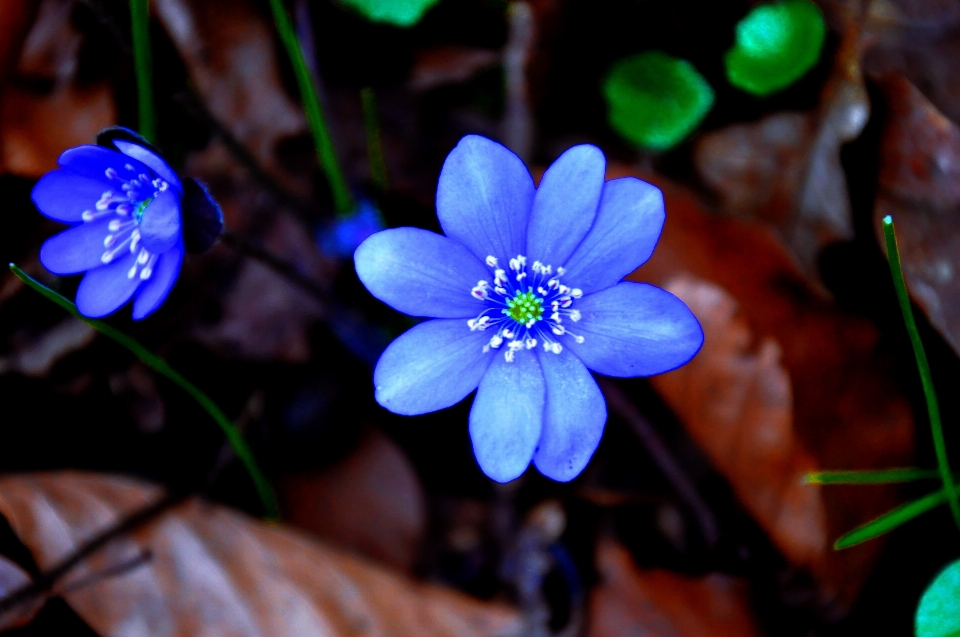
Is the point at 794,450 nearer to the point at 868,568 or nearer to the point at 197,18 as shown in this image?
the point at 868,568

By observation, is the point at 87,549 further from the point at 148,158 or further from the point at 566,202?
the point at 566,202

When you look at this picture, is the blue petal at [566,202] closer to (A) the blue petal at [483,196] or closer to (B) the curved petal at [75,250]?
(A) the blue petal at [483,196]

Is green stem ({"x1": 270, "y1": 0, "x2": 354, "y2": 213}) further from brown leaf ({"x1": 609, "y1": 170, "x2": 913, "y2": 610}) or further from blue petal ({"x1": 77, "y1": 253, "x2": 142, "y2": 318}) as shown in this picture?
brown leaf ({"x1": 609, "y1": 170, "x2": 913, "y2": 610})

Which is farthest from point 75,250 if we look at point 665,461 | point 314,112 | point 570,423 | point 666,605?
point 666,605

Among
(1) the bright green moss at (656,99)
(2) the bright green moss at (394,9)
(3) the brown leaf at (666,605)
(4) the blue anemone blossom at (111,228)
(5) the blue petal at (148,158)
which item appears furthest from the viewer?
(1) the bright green moss at (656,99)

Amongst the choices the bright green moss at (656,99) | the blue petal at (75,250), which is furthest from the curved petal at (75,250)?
the bright green moss at (656,99)

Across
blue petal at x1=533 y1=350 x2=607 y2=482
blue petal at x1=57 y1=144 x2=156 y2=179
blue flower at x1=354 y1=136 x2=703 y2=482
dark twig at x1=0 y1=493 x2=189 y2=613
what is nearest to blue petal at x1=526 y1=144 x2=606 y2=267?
blue flower at x1=354 y1=136 x2=703 y2=482

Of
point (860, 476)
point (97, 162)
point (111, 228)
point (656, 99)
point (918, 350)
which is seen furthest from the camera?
point (656, 99)

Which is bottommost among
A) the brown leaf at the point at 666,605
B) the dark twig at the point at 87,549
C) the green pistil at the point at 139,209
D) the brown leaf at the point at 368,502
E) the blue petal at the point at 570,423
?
the brown leaf at the point at 666,605
